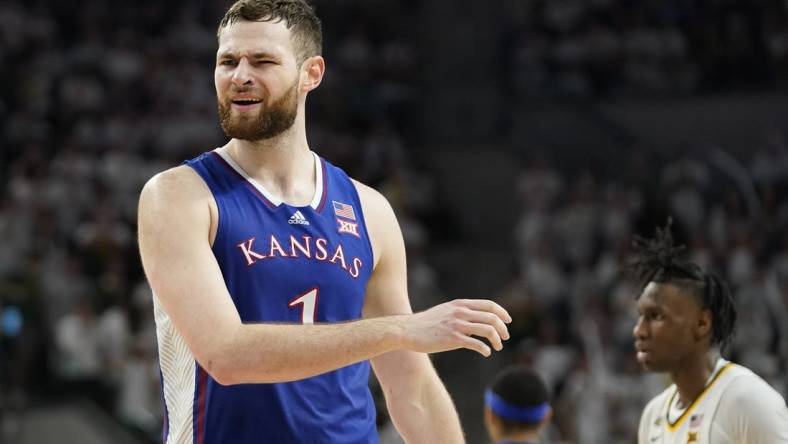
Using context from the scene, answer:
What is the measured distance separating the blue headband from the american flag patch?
211cm

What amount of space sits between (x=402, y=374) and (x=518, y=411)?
1.77 m

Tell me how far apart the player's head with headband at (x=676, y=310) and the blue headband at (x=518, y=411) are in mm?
684

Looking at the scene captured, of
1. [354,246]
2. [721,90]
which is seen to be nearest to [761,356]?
[721,90]

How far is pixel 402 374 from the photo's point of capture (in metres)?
4.24

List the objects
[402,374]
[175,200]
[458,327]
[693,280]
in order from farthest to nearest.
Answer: [693,280], [402,374], [175,200], [458,327]

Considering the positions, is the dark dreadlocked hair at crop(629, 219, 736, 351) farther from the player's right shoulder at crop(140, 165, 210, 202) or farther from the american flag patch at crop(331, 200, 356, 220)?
the player's right shoulder at crop(140, 165, 210, 202)

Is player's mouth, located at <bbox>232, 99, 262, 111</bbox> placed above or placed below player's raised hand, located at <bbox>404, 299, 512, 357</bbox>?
above

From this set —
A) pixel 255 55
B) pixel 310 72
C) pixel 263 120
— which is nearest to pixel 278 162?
pixel 263 120

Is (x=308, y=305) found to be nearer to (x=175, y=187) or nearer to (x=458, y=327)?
(x=175, y=187)

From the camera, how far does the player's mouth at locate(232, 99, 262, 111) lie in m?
3.81

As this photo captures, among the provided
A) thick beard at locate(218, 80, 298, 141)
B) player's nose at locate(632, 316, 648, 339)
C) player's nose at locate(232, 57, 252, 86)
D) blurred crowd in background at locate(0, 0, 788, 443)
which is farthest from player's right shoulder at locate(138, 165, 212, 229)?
blurred crowd in background at locate(0, 0, 788, 443)

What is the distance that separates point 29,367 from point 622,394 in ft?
20.3

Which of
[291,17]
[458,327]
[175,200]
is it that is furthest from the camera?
[291,17]

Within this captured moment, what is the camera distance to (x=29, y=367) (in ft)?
39.5
